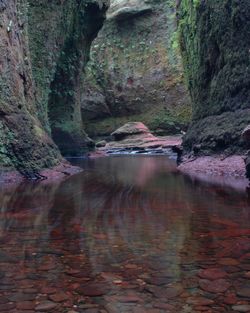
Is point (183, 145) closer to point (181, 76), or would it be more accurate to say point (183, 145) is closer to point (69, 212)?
point (69, 212)

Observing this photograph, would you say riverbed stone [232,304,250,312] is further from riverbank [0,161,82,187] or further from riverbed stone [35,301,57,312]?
riverbank [0,161,82,187]

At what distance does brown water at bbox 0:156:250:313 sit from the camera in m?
2.38

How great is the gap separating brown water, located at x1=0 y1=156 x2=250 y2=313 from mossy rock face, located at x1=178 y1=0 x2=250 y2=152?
13.8 ft

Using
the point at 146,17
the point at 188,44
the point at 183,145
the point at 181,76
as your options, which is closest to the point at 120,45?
the point at 146,17

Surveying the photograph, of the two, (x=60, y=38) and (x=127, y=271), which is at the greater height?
(x=60, y=38)

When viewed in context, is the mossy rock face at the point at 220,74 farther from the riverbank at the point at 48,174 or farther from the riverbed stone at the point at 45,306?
the riverbed stone at the point at 45,306

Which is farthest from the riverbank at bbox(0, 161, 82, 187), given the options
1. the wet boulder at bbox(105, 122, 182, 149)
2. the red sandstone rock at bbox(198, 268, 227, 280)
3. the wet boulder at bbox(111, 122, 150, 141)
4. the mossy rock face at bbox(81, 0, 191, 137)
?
the mossy rock face at bbox(81, 0, 191, 137)

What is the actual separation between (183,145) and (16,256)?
1016 cm

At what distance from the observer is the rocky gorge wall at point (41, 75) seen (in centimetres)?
921

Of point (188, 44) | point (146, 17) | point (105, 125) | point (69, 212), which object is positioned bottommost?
point (105, 125)

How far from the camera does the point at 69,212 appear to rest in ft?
16.8

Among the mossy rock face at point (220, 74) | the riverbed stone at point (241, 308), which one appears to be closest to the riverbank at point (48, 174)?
the mossy rock face at point (220, 74)

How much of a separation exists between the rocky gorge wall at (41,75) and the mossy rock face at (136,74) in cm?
1213

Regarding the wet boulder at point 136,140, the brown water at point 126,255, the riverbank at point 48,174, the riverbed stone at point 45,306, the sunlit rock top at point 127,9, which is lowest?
the wet boulder at point 136,140
